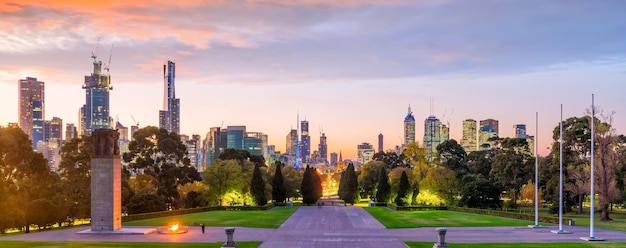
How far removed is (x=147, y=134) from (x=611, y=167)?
199ft

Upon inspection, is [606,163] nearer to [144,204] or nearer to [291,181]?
[144,204]

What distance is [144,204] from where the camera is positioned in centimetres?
6625

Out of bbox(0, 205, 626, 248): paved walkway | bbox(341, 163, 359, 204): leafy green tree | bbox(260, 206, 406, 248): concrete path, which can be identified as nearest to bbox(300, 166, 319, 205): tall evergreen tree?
bbox(341, 163, 359, 204): leafy green tree

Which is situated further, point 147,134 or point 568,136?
point 147,134

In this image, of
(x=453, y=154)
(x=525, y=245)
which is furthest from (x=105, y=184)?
(x=453, y=154)

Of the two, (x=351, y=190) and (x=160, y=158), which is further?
(x=351, y=190)

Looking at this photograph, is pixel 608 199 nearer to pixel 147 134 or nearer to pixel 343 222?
pixel 343 222

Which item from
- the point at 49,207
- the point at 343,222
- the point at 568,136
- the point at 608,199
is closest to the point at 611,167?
the point at 608,199

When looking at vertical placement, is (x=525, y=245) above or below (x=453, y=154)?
below

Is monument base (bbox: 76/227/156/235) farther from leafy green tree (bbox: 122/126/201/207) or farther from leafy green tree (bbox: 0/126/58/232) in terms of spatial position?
leafy green tree (bbox: 122/126/201/207)

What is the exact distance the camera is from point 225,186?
276 ft

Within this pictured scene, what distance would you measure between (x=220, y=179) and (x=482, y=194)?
37.7m

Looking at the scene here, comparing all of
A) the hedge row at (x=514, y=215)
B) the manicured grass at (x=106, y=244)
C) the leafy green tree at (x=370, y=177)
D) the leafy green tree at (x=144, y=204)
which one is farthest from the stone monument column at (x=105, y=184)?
the leafy green tree at (x=370, y=177)

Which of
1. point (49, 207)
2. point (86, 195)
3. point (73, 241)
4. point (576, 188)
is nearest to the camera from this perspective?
point (73, 241)
